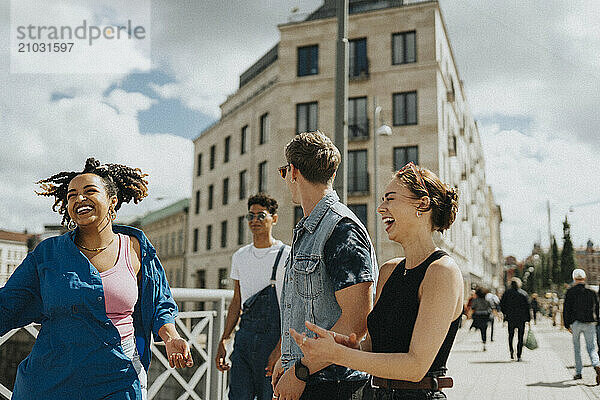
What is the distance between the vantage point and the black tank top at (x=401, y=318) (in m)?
2.32

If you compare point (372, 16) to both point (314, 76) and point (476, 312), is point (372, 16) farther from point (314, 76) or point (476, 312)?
point (476, 312)

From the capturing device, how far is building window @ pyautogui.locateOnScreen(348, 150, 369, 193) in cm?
2903

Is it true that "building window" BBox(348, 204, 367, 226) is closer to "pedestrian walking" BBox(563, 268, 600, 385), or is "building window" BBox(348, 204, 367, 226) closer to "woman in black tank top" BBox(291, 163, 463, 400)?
"pedestrian walking" BBox(563, 268, 600, 385)

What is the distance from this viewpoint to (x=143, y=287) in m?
2.97

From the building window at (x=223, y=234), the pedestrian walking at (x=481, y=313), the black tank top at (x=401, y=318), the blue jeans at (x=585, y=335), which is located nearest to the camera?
the black tank top at (x=401, y=318)

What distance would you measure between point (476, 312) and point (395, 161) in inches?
505

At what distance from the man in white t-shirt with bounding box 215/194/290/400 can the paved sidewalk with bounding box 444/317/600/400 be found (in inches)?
207

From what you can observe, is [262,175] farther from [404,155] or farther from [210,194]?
[404,155]

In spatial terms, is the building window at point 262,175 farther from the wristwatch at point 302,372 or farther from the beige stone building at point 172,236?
the wristwatch at point 302,372

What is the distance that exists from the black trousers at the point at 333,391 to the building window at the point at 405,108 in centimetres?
2707

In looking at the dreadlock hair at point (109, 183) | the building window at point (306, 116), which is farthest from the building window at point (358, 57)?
the dreadlock hair at point (109, 183)

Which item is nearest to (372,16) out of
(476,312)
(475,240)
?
(476,312)

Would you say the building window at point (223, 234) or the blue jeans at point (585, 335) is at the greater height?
the building window at point (223, 234)

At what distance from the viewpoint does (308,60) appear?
1225 inches
